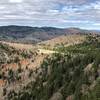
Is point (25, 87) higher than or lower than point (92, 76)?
lower

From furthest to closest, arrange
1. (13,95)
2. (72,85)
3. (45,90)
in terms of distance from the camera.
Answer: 1. (13,95)
2. (45,90)
3. (72,85)

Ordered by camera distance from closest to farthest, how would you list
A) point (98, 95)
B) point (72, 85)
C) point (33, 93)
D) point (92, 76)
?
1. point (98, 95)
2. point (92, 76)
3. point (72, 85)
4. point (33, 93)

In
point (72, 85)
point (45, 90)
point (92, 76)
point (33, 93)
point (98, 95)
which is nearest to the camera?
point (98, 95)

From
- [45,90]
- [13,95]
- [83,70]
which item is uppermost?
[83,70]

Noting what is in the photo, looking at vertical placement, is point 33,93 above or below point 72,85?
below

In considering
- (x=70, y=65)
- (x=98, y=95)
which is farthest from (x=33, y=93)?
(x=98, y=95)

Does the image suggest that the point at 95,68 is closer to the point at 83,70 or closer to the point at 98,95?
the point at 83,70

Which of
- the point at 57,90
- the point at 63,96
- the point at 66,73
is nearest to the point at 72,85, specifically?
the point at 63,96

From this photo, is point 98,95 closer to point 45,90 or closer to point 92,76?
point 92,76

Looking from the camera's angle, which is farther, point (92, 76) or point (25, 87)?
point (25, 87)
